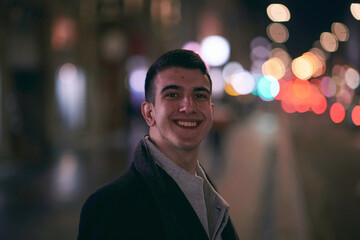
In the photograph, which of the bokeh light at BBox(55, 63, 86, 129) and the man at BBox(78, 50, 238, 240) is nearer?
the man at BBox(78, 50, 238, 240)

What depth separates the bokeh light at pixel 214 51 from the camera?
36.7 metres

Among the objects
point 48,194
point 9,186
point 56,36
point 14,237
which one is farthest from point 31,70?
point 14,237

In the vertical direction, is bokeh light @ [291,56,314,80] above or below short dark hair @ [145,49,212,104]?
above

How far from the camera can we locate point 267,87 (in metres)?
96.0

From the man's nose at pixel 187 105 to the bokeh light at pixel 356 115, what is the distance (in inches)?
921

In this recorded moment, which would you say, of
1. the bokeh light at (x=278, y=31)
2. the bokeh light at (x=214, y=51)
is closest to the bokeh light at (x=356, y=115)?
the bokeh light at (x=214, y=51)

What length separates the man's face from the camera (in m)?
2.07

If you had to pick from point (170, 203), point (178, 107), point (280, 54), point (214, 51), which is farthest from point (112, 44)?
point (280, 54)

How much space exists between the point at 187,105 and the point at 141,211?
22.8 inches

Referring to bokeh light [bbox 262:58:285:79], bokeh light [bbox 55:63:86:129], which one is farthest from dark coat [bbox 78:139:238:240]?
bokeh light [bbox 262:58:285:79]

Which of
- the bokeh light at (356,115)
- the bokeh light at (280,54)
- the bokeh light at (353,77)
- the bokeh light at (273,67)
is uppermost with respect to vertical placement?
the bokeh light at (280,54)

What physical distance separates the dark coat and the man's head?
187 millimetres

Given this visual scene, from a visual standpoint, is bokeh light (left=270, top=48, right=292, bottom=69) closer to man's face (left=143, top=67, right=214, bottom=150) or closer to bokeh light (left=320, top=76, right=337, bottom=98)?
bokeh light (left=320, top=76, right=337, bottom=98)

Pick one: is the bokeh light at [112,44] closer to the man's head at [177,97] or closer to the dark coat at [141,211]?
the man's head at [177,97]
